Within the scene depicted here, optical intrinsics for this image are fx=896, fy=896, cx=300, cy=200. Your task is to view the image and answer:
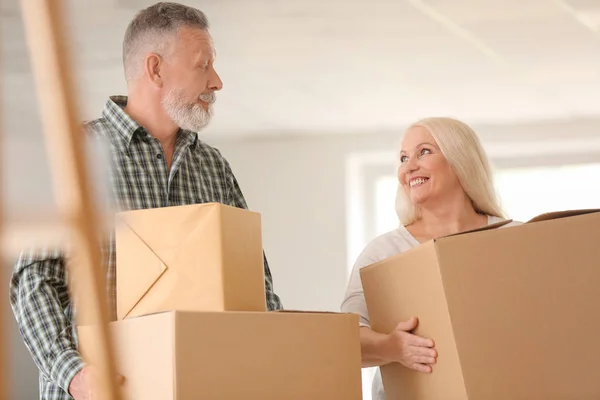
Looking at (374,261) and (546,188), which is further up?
(546,188)

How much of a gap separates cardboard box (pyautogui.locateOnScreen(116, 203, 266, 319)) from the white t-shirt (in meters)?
0.51

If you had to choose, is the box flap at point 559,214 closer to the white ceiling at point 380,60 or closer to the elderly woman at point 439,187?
the elderly woman at point 439,187

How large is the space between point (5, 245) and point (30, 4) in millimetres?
158

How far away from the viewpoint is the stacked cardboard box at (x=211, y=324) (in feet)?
3.89

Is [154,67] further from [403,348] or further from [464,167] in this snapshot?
[403,348]

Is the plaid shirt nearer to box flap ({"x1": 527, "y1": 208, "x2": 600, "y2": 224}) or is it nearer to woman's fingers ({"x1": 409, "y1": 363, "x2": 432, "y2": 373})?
woman's fingers ({"x1": 409, "y1": 363, "x2": 432, "y2": 373})

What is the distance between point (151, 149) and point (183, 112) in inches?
4.0

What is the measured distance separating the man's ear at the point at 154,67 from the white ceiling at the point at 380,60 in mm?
1392

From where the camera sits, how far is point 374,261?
188cm

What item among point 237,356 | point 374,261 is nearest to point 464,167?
point 374,261

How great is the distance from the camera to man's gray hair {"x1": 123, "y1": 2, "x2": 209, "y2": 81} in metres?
1.88

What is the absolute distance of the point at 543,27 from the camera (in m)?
3.70

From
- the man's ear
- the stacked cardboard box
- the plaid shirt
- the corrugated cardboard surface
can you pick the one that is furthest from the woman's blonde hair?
the stacked cardboard box

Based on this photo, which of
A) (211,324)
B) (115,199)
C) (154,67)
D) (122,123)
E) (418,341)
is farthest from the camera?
(154,67)
